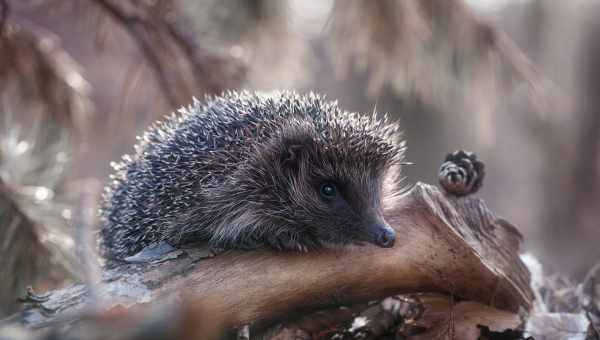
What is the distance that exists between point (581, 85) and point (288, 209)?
546 inches

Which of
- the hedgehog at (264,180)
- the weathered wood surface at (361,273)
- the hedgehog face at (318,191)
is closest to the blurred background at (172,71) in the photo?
the hedgehog at (264,180)

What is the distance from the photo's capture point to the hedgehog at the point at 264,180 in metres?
3.41

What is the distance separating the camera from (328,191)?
3.61m

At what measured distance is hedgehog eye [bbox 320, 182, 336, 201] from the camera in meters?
3.60

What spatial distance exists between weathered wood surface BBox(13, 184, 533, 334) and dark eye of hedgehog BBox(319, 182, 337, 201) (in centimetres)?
36

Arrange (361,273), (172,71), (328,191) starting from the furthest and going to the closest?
(172,71) < (328,191) < (361,273)

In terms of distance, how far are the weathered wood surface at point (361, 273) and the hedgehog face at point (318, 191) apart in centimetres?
16

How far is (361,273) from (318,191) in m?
0.66

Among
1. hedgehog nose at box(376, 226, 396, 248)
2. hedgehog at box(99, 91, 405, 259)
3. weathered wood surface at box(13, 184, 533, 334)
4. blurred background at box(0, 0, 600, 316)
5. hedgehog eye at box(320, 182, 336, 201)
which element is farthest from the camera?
blurred background at box(0, 0, 600, 316)

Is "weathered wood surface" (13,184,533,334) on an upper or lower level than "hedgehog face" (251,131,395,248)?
lower

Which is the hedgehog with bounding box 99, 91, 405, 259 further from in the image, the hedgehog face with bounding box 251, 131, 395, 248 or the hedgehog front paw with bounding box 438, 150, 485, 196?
the hedgehog front paw with bounding box 438, 150, 485, 196

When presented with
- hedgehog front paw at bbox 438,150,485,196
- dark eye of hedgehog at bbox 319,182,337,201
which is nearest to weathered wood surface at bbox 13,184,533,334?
hedgehog front paw at bbox 438,150,485,196

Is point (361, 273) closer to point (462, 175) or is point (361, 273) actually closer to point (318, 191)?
point (318, 191)

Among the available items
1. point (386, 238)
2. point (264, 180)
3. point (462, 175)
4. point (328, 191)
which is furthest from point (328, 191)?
point (462, 175)
